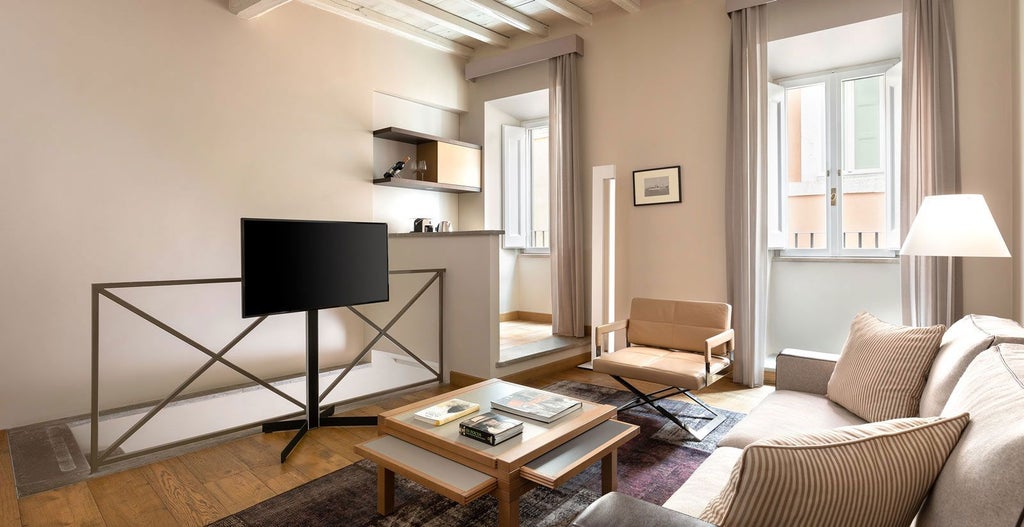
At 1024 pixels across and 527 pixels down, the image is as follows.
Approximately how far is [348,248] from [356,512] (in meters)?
1.55

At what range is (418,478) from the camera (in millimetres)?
1876

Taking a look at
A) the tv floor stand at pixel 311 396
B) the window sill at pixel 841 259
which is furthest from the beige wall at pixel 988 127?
the tv floor stand at pixel 311 396

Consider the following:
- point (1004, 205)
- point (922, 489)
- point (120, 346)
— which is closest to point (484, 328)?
point (120, 346)

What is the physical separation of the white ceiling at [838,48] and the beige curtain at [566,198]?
177 cm

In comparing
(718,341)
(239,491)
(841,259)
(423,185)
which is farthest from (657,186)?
(239,491)

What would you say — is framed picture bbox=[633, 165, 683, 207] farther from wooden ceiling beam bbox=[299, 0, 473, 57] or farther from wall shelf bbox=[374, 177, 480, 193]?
wooden ceiling beam bbox=[299, 0, 473, 57]

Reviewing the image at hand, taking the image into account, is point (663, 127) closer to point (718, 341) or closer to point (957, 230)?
point (718, 341)

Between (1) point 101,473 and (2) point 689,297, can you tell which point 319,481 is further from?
(2) point 689,297

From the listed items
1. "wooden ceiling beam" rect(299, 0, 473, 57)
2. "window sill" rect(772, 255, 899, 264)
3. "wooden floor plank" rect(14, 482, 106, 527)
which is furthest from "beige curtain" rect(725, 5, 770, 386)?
"wooden floor plank" rect(14, 482, 106, 527)

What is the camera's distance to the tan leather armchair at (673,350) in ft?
10.2

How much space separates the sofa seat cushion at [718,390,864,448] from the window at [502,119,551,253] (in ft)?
13.9

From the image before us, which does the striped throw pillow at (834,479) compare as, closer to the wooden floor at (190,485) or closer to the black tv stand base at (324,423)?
the wooden floor at (190,485)

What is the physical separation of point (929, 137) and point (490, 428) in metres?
3.43

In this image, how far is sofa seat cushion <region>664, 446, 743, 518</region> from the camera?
1479 mm
